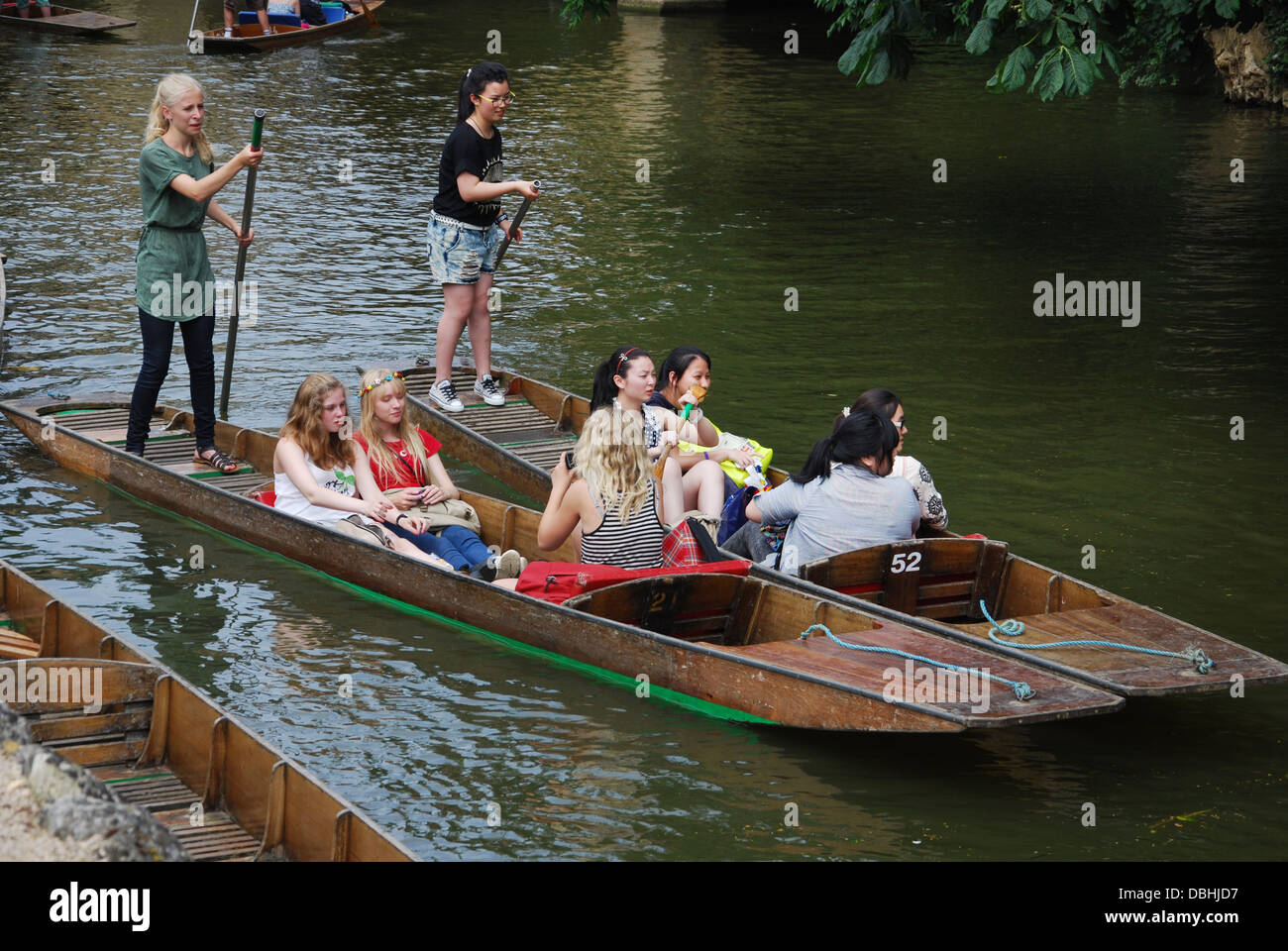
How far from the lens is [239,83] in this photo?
71.9 ft

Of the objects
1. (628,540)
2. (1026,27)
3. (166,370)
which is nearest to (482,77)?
(166,370)

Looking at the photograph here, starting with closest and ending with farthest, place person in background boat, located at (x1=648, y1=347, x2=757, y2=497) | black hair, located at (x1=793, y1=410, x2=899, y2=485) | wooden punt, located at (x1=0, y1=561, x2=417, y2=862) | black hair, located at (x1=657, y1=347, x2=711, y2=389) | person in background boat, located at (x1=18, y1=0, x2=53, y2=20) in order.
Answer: wooden punt, located at (x1=0, y1=561, x2=417, y2=862) < black hair, located at (x1=793, y1=410, x2=899, y2=485) < person in background boat, located at (x1=648, y1=347, x2=757, y2=497) < black hair, located at (x1=657, y1=347, x2=711, y2=389) < person in background boat, located at (x1=18, y1=0, x2=53, y2=20)

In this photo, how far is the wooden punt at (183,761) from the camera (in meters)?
4.81

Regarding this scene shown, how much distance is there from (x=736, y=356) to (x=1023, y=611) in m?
4.80

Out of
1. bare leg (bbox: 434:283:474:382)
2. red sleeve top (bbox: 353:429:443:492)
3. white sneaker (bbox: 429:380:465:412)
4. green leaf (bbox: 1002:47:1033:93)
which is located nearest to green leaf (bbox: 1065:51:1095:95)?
green leaf (bbox: 1002:47:1033:93)

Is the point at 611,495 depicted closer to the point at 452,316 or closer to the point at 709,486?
the point at 709,486

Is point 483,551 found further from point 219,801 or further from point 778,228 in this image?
point 778,228

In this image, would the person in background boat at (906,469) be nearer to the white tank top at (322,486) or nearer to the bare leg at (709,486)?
the bare leg at (709,486)

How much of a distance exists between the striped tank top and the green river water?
54cm

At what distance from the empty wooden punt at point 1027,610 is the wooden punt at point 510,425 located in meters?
2.25

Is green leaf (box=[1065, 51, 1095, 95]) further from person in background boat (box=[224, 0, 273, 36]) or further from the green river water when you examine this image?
person in background boat (box=[224, 0, 273, 36])

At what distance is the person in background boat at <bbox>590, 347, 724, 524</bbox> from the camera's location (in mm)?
7406

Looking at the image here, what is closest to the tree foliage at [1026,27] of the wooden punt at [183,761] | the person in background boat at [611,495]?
the person in background boat at [611,495]
